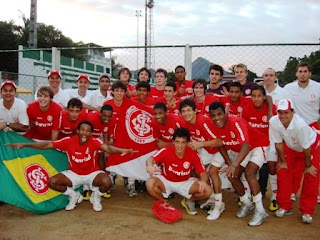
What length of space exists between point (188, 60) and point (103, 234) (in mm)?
4026

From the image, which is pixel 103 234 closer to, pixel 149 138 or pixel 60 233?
pixel 60 233

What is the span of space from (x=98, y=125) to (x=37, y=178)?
4.44 feet

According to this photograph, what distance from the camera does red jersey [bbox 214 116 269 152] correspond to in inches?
193

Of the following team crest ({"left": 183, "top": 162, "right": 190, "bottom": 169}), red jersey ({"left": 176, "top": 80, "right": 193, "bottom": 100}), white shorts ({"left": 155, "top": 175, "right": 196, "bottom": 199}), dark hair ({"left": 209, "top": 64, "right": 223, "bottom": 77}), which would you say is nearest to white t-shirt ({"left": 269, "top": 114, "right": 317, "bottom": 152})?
team crest ({"left": 183, "top": 162, "right": 190, "bottom": 169})

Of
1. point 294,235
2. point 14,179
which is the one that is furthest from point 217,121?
point 14,179

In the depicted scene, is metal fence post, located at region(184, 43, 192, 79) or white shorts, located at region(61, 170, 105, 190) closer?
white shorts, located at region(61, 170, 105, 190)

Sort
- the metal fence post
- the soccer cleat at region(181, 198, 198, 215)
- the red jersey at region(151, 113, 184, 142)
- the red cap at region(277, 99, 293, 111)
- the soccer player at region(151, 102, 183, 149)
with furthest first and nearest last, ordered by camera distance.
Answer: the metal fence post, the red jersey at region(151, 113, 184, 142), the soccer player at region(151, 102, 183, 149), the soccer cleat at region(181, 198, 198, 215), the red cap at region(277, 99, 293, 111)

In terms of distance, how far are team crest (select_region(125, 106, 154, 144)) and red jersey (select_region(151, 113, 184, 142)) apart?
565 mm

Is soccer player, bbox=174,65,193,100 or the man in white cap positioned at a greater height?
soccer player, bbox=174,65,193,100

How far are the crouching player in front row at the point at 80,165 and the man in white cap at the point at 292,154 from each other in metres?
2.40

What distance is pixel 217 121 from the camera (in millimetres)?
4922

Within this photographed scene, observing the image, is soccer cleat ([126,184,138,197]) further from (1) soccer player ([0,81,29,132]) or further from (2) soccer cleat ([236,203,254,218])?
(1) soccer player ([0,81,29,132])

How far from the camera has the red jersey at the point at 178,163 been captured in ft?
16.8

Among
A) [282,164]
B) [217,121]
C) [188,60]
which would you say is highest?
[188,60]
